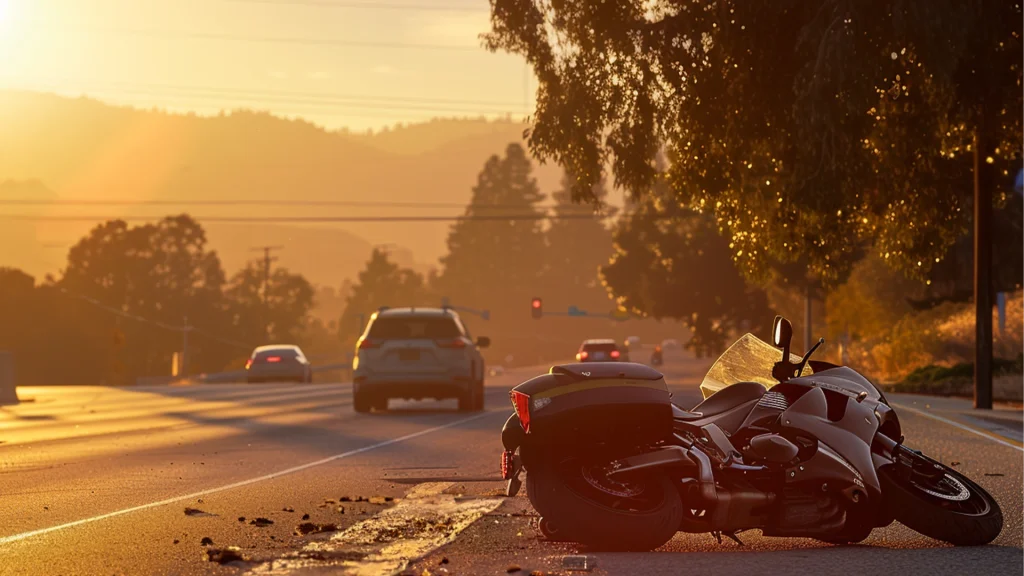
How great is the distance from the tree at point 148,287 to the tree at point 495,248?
68.6 metres

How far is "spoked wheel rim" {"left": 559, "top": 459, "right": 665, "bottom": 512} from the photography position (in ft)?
26.3

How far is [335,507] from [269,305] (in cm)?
14215

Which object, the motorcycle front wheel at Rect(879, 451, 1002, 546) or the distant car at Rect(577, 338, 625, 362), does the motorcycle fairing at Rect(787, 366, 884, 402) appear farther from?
the distant car at Rect(577, 338, 625, 362)

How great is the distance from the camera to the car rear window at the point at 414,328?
85.0 feet

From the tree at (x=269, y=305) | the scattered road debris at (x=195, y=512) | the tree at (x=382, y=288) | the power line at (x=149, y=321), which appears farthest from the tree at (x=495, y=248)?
the scattered road debris at (x=195, y=512)

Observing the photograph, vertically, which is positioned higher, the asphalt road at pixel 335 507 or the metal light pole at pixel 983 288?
the metal light pole at pixel 983 288

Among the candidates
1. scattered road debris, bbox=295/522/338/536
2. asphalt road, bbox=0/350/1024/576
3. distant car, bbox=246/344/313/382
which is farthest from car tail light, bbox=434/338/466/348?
distant car, bbox=246/344/313/382

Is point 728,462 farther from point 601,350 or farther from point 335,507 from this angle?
point 601,350

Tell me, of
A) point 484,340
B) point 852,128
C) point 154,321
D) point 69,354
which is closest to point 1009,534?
point 852,128

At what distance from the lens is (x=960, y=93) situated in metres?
17.9

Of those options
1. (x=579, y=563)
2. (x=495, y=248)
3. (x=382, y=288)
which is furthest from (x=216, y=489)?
(x=495, y=248)

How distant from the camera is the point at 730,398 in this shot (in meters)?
8.75

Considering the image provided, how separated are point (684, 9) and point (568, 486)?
11.9 m

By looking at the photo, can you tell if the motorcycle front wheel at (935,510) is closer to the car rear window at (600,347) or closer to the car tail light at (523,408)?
the car tail light at (523,408)
